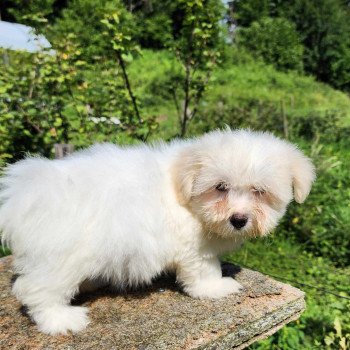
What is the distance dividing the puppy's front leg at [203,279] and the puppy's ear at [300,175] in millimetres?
670

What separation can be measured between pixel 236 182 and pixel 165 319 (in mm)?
890

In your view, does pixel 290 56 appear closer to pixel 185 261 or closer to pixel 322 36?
pixel 322 36

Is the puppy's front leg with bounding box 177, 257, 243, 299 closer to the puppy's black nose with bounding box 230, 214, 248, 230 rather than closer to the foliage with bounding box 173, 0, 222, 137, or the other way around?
the puppy's black nose with bounding box 230, 214, 248, 230

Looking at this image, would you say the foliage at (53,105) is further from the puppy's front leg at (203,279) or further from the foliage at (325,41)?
the foliage at (325,41)

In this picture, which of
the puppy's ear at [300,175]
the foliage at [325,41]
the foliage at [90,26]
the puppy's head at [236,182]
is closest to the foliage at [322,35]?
the foliage at [325,41]

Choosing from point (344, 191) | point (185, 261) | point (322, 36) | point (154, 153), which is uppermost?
point (322, 36)

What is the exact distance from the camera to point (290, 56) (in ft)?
67.7

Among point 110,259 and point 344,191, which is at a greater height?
point 110,259

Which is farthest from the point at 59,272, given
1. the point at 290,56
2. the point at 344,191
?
the point at 290,56

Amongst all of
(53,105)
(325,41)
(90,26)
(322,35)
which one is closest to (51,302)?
(53,105)

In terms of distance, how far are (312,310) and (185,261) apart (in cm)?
212

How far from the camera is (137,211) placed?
2301 millimetres

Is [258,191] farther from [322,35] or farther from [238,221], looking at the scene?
[322,35]

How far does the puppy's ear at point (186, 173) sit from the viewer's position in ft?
7.84
